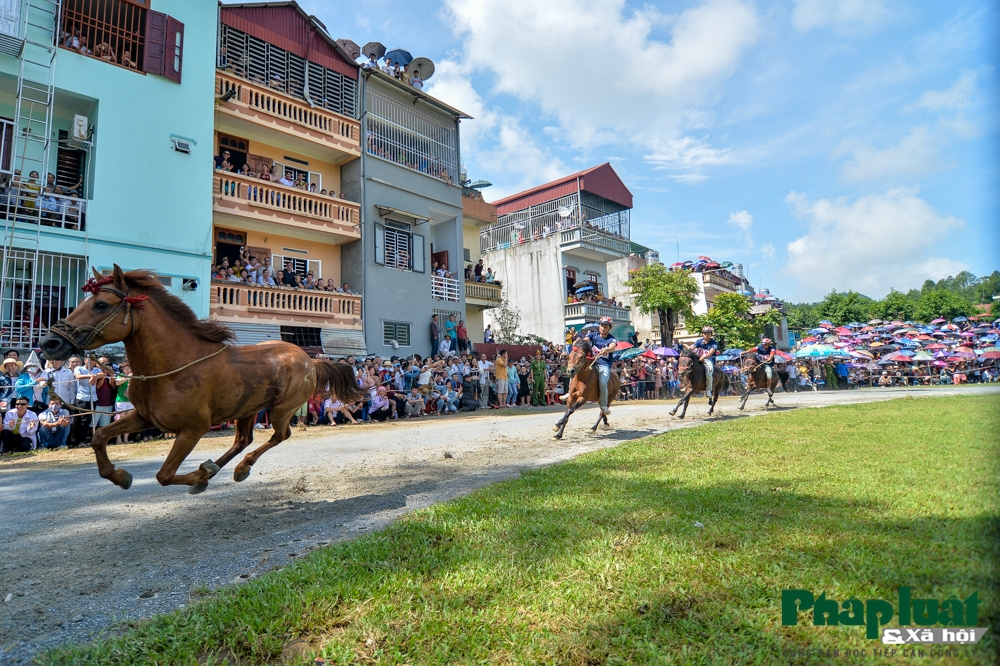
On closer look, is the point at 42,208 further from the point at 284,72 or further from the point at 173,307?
the point at 173,307

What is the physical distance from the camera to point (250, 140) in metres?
21.7

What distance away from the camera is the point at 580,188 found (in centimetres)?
3803

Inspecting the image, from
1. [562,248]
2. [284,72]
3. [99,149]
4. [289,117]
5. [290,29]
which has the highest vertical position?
[290,29]

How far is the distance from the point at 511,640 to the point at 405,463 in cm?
590

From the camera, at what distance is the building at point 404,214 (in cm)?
2375

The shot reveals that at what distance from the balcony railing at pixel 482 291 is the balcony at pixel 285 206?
720 centimetres

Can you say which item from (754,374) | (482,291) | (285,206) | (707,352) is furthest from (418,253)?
(754,374)

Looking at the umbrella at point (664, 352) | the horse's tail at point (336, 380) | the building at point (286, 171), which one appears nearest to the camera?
the horse's tail at point (336, 380)

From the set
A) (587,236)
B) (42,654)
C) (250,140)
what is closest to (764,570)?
(42,654)

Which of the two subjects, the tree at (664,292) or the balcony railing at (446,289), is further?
the tree at (664,292)

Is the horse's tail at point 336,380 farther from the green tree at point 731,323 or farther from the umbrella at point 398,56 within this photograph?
the green tree at point 731,323

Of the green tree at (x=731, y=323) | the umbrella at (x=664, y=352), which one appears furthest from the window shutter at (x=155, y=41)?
the green tree at (x=731, y=323)

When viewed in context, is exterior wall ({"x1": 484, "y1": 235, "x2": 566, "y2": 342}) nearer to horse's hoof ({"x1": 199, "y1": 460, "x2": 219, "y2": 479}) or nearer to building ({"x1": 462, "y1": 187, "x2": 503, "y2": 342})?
building ({"x1": 462, "y1": 187, "x2": 503, "y2": 342})

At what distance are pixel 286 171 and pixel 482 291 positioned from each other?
10953mm
